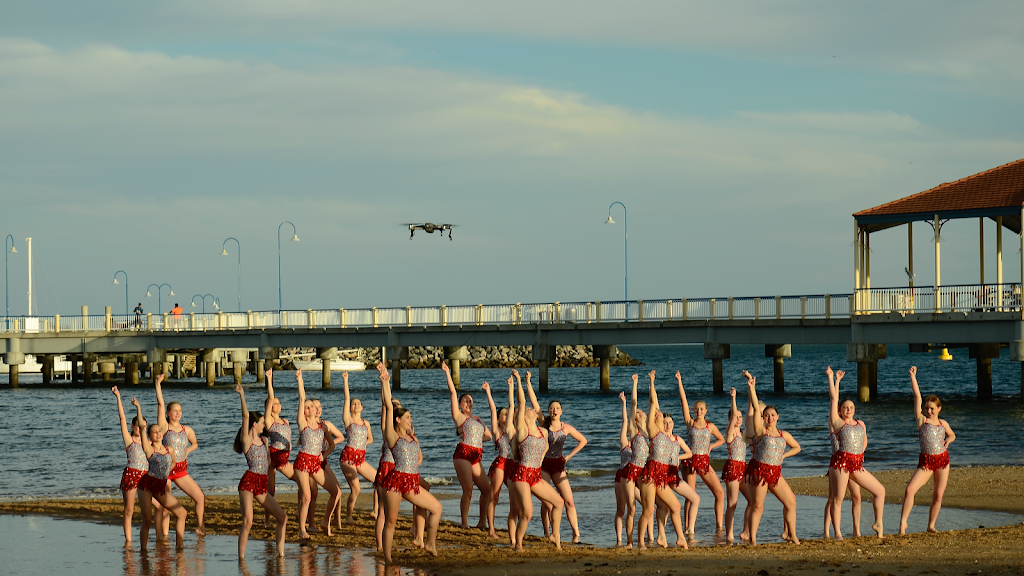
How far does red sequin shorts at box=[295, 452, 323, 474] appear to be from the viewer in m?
12.3

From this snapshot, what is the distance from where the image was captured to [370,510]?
16.0 m

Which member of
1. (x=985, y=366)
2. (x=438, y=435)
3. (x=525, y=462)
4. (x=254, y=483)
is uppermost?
(x=525, y=462)

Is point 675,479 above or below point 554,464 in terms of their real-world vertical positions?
below

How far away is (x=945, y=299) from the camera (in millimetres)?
37125

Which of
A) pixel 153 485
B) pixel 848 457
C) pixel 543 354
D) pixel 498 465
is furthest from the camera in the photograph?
pixel 543 354

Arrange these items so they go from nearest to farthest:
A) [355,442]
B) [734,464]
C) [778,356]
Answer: [734,464], [355,442], [778,356]

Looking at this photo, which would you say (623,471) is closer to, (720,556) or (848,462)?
(720,556)

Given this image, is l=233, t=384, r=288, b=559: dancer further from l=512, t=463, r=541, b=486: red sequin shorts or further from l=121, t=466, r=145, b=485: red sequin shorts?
l=512, t=463, r=541, b=486: red sequin shorts

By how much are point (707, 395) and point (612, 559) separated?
126 ft

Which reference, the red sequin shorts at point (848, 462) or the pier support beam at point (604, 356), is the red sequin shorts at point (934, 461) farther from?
the pier support beam at point (604, 356)

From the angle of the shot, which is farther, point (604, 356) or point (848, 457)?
point (604, 356)

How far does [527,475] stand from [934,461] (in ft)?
14.6

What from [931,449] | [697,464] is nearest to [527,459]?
[697,464]

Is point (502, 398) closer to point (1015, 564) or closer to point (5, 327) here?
point (5, 327)
